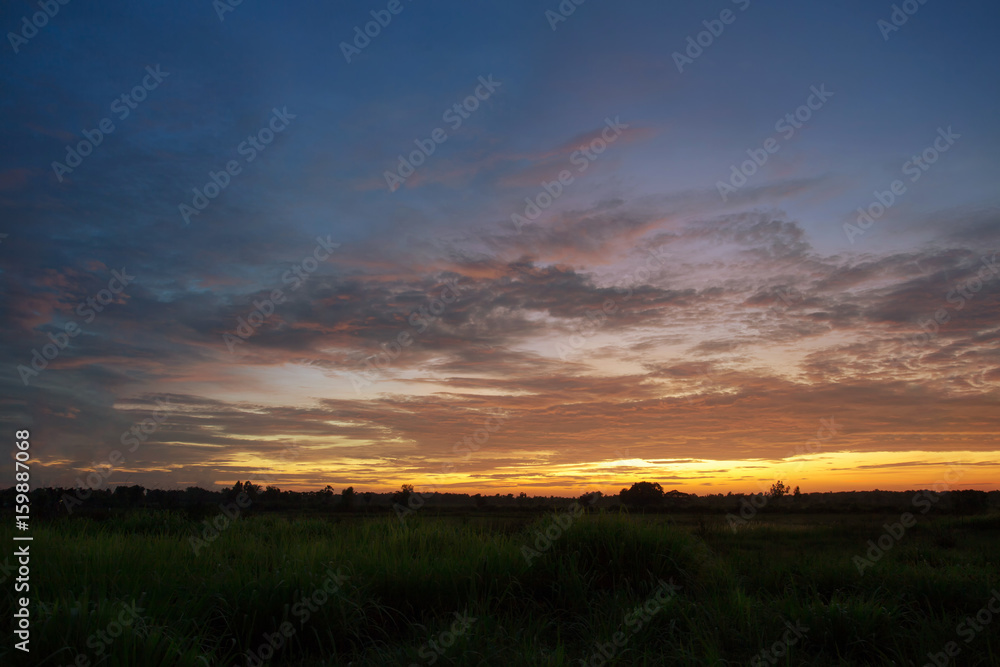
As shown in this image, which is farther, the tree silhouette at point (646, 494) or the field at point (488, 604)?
the tree silhouette at point (646, 494)

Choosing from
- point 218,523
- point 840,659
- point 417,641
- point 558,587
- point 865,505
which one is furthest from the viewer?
point 865,505

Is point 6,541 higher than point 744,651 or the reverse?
higher

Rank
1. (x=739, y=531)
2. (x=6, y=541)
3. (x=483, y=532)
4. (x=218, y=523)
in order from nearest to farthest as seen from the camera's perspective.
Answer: (x=6, y=541), (x=483, y=532), (x=218, y=523), (x=739, y=531)

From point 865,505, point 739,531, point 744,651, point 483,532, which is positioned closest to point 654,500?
point 865,505

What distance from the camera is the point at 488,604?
717cm

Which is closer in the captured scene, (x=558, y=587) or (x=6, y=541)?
(x=558, y=587)

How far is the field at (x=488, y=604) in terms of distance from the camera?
548cm

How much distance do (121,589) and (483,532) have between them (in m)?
5.66

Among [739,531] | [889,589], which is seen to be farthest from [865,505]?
[889,589]

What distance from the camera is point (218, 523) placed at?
41.4 ft

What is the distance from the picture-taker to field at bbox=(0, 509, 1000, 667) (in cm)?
548

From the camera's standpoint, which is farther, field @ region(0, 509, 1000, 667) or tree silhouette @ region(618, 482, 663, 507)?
tree silhouette @ region(618, 482, 663, 507)

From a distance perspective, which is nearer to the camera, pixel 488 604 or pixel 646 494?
pixel 488 604

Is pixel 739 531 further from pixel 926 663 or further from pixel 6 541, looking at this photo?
pixel 6 541
